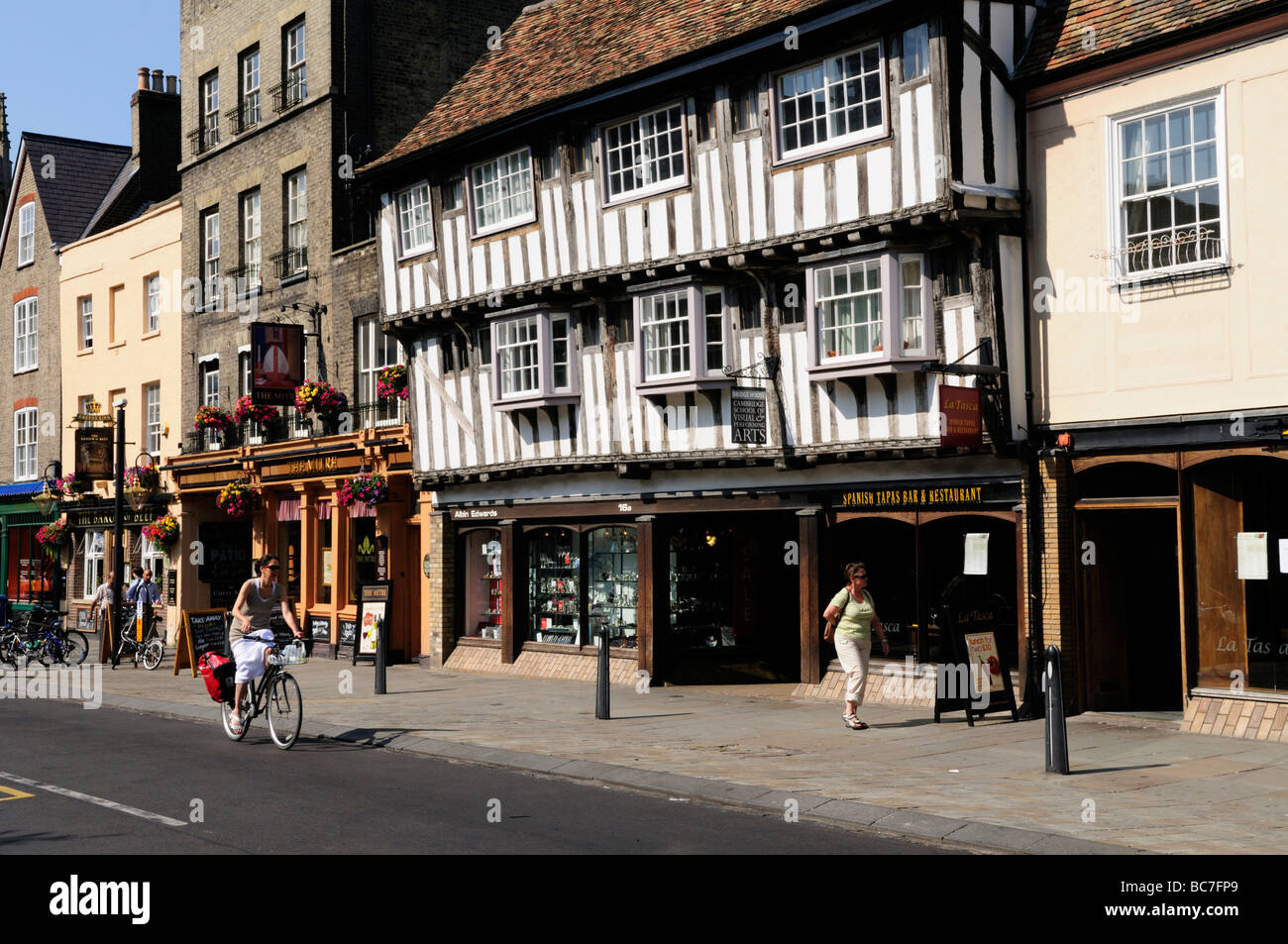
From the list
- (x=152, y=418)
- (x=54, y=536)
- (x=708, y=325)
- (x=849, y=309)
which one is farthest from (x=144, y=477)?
(x=849, y=309)

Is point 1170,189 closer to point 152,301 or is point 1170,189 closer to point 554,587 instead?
point 554,587

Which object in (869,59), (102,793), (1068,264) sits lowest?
(102,793)

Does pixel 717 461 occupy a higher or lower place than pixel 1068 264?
lower

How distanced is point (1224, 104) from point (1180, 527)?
4328 mm

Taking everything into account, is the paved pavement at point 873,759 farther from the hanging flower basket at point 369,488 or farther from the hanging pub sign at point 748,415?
the hanging flower basket at point 369,488

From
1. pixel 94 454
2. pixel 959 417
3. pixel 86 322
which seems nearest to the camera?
pixel 959 417

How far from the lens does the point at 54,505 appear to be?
3719 cm

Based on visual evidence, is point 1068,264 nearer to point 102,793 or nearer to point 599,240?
point 599,240

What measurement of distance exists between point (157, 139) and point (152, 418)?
29.8 feet

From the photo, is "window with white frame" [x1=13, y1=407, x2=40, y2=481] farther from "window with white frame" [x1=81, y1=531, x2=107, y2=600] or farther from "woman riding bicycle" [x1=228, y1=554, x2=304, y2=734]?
"woman riding bicycle" [x1=228, y1=554, x2=304, y2=734]

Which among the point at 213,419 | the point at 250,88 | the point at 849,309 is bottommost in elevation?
the point at 213,419

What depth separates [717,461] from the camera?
18.8m

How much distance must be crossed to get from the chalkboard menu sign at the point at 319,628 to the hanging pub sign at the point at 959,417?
1564 centimetres
